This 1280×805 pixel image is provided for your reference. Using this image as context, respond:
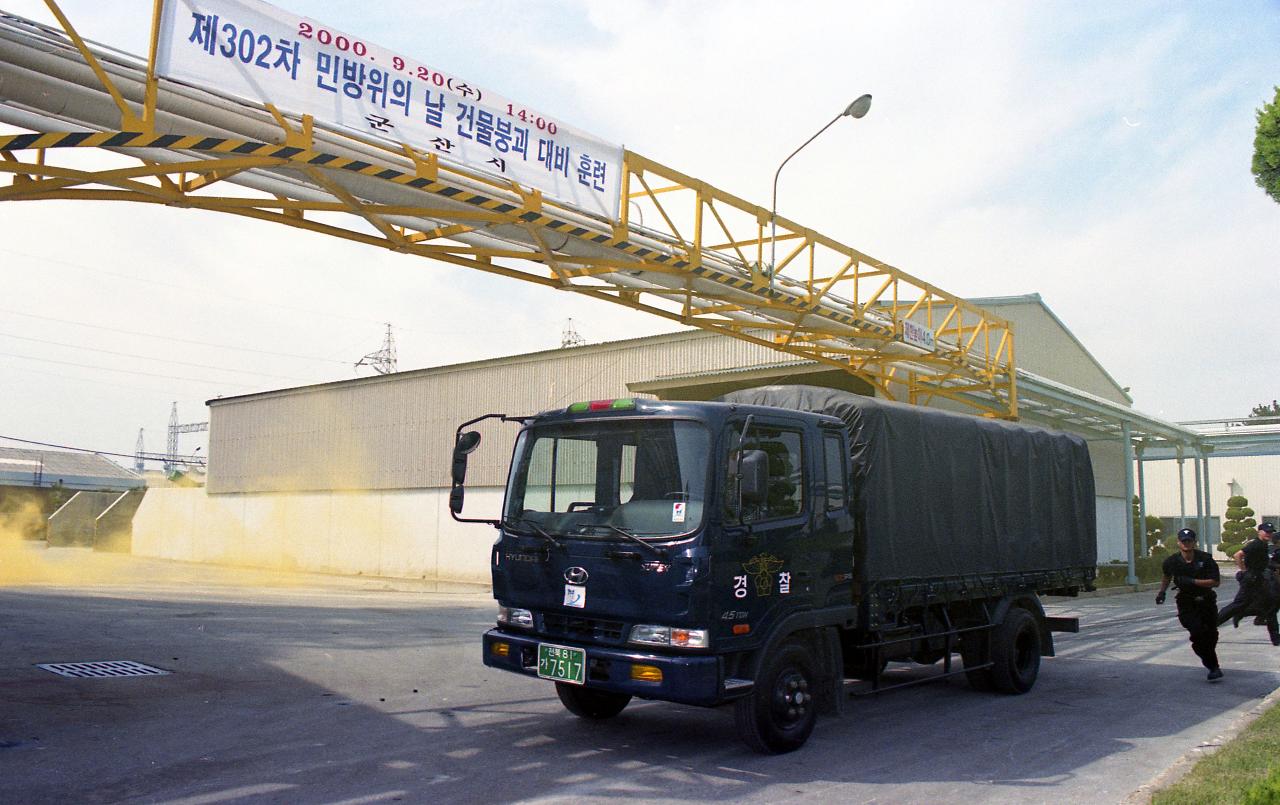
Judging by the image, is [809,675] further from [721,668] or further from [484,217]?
[484,217]

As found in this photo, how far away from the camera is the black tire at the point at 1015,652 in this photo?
9.52 metres

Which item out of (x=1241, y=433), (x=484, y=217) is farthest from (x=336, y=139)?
(x=1241, y=433)

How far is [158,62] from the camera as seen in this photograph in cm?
734

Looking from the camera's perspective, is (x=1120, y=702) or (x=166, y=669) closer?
(x=1120, y=702)

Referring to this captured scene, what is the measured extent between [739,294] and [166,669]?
8.40 m

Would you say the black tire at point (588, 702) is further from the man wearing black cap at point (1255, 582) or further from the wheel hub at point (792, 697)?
the man wearing black cap at point (1255, 582)

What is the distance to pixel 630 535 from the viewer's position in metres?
6.55

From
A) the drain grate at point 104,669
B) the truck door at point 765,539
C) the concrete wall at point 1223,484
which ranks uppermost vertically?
the concrete wall at point 1223,484

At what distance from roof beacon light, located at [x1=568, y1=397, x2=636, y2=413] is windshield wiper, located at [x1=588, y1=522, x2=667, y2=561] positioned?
859mm

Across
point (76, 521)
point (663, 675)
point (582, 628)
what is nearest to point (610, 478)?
point (582, 628)

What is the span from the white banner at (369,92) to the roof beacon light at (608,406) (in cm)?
335

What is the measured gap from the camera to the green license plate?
6.62 meters

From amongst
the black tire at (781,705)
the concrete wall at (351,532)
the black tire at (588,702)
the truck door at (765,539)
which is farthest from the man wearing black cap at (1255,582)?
the concrete wall at (351,532)

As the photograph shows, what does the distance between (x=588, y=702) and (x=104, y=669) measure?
5.44m
